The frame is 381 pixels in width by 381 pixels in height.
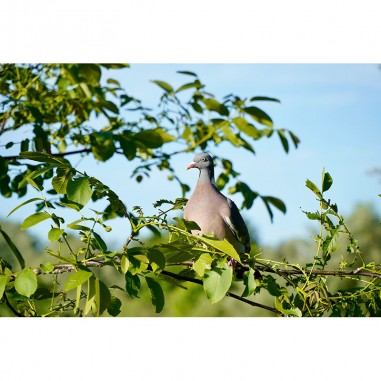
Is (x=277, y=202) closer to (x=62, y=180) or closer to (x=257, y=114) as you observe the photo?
(x=257, y=114)

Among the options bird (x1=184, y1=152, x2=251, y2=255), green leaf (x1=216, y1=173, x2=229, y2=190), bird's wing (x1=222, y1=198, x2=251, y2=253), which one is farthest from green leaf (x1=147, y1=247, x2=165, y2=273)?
green leaf (x1=216, y1=173, x2=229, y2=190)

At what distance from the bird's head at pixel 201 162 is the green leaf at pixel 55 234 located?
0.53 metres

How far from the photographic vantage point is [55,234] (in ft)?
2.54

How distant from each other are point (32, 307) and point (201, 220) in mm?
353

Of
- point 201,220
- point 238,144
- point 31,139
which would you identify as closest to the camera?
point 201,220

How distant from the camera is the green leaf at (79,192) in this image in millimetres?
794

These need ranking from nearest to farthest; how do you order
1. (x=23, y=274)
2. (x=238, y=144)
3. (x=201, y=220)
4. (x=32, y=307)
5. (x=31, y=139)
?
(x=23, y=274), (x=32, y=307), (x=201, y=220), (x=238, y=144), (x=31, y=139)

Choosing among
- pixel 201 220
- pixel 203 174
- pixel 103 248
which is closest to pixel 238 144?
pixel 203 174

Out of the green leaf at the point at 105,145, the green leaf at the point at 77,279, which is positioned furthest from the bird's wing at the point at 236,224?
the green leaf at the point at 77,279

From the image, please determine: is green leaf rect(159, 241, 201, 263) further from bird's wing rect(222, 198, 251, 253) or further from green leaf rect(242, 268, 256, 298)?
bird's wing rect(222, 198, 251, 253)

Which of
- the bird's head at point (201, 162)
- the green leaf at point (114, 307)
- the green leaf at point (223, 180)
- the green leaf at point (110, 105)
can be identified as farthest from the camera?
the green leaf at point (223, 180)

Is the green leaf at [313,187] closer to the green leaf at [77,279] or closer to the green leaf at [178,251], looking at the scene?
the green leaf at [178,251]

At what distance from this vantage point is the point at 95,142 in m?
1.53
